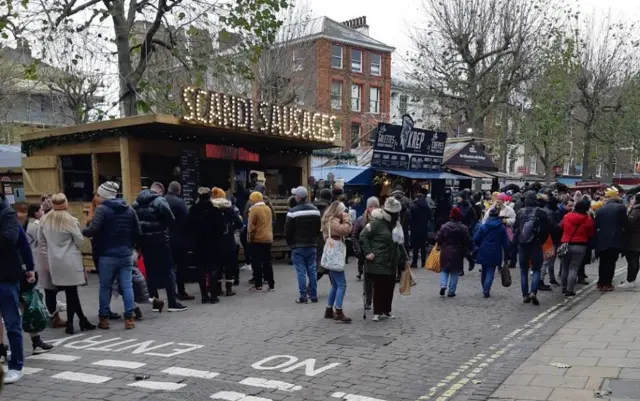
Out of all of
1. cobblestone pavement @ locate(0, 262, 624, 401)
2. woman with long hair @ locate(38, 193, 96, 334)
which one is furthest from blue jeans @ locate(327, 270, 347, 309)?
woman with long hair @ locate(38, 193, 96, 334)

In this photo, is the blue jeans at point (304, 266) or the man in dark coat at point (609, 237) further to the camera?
the man in dark coat at point (609, 237)

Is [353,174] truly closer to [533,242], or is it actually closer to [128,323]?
[533,242]

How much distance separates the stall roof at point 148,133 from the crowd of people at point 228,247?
1.97 meters

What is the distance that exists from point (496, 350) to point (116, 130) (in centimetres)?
858

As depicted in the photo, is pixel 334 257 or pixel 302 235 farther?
pixel 302 235

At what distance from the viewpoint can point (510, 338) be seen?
23.4 feet

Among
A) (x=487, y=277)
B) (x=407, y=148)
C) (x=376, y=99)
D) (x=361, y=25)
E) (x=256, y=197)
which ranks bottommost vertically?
(x=487, y=277)

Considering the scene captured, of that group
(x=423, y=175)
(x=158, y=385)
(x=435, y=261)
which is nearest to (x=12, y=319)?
(x=158, y=385)

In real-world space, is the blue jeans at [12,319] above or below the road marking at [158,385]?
above

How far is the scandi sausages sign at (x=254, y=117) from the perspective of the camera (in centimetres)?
1123

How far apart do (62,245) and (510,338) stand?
5.93 m

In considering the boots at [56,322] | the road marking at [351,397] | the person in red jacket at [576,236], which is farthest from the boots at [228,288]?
the person in red jacket at [576,236]

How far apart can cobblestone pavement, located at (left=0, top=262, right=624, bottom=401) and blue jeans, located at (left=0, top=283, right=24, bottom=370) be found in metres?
0.28

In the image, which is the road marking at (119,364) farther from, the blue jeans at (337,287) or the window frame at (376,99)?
the window frame at (376,99)
